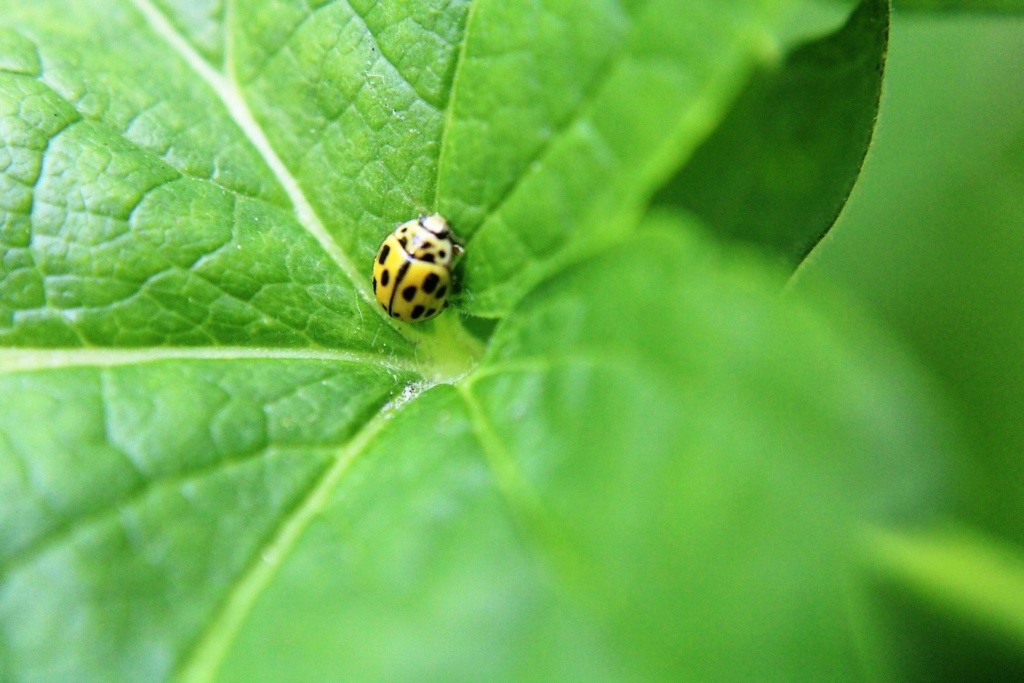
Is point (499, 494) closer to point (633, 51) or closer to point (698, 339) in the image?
Answer: point (698, 339)

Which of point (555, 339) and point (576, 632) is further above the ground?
point (555, 339)

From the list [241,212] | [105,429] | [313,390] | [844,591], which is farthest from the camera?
[241,212]

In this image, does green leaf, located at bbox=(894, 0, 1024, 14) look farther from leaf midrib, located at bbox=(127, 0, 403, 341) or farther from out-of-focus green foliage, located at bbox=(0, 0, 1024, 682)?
leaf midrib, located at bbox=(127, 0, 403, 341)

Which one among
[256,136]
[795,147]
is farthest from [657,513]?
[256,136]

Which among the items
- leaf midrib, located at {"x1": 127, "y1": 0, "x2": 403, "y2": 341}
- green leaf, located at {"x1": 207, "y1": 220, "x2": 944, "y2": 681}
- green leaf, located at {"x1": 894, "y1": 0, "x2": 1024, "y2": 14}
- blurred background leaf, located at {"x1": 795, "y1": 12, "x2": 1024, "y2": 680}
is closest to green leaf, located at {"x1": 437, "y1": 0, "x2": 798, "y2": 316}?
green leaf, located at {"x1": 207, "y1": 220, "x2": 944, "y2": 681}

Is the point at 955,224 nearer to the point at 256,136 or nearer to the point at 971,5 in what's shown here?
the point at 971,5

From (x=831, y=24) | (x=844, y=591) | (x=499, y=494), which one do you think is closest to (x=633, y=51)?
(x=831, y=24)
